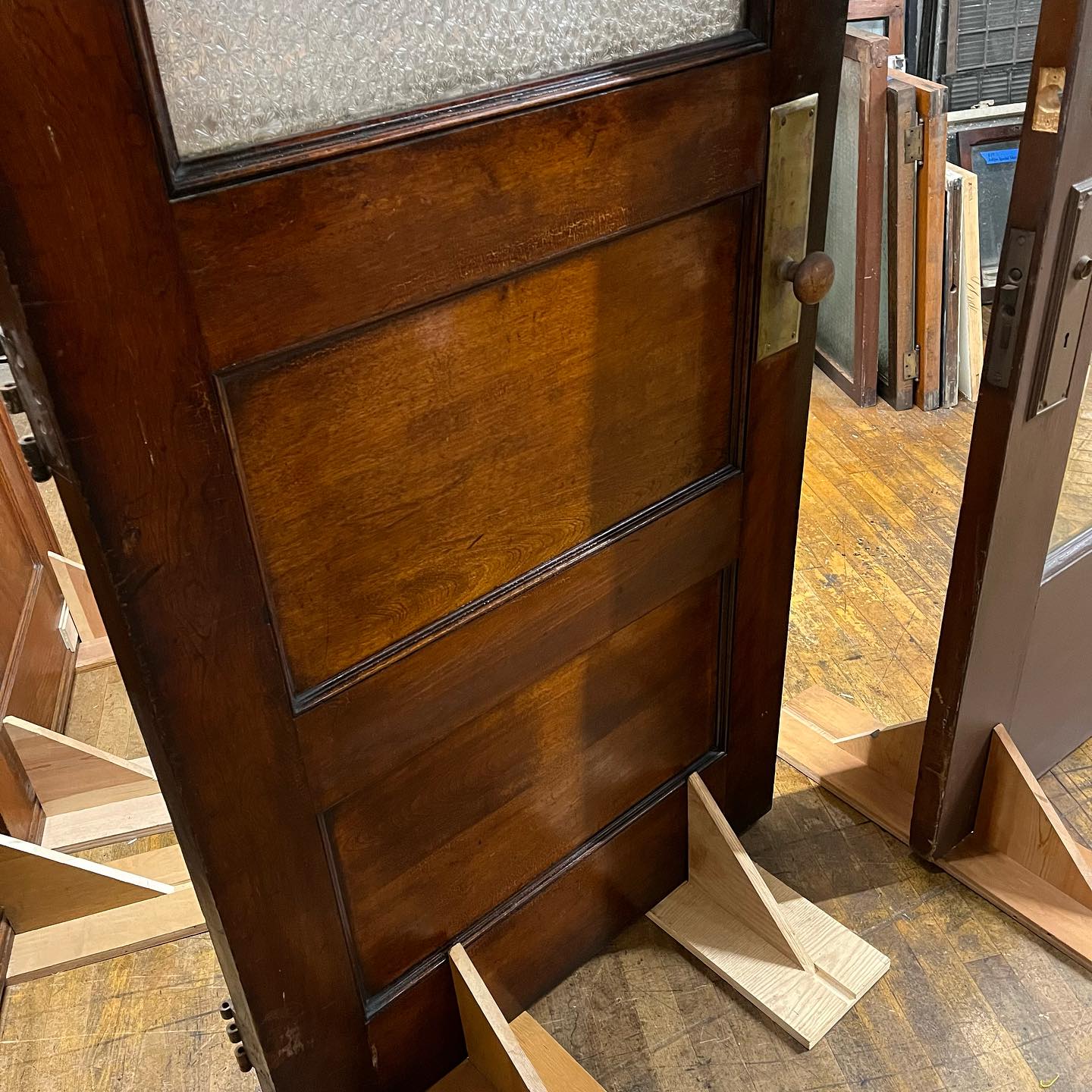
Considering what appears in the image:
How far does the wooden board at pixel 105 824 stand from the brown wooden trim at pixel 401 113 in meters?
1.30

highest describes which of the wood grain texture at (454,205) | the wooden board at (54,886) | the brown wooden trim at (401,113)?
the brown wooden trim at (401,113)

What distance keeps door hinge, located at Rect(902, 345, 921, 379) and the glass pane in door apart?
141 cm

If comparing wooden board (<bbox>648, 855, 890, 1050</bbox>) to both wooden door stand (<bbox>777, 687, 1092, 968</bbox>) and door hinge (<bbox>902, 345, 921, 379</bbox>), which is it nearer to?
wooden door stand (<bbox>777, 687, 1092, 968</bbox>)

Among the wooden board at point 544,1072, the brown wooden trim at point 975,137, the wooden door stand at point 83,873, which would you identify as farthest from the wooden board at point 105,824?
the brown wooden trim at point 975,137

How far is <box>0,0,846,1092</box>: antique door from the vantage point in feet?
2.32

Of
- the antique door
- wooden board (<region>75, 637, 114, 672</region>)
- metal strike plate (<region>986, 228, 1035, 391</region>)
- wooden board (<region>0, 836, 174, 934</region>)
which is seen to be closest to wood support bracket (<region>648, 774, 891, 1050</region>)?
the antique door

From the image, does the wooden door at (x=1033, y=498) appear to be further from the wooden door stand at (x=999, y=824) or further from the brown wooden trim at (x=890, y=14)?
the brown wooden trim at (x=890, y=14)

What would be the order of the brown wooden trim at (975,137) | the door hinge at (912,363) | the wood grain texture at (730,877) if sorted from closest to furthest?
the wood grain texture at (730,877), the door hinge at (912,363), the brown wooden trim at (975,137)

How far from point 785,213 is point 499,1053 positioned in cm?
103

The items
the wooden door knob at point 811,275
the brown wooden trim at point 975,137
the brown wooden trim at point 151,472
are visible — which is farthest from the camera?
the brown wooden trim at point 975,137

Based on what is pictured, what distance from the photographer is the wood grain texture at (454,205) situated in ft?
2.47

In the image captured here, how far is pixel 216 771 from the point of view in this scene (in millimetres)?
928

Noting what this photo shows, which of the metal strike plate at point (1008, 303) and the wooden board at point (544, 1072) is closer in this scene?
the metal strike plate at point (1008, 303)

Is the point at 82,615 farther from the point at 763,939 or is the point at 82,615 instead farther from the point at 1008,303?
the point at 1008,303
